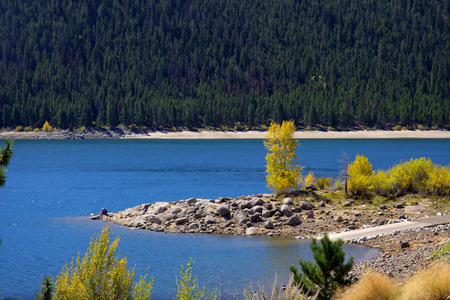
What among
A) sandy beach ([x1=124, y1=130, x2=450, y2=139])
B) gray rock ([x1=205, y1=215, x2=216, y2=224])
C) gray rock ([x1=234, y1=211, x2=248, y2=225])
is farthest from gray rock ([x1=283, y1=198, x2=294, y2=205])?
sandy beach ([x1=124, y1=130, x2=450, y2=139])

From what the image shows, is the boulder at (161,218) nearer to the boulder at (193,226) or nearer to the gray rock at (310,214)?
the boulder at (193,226)

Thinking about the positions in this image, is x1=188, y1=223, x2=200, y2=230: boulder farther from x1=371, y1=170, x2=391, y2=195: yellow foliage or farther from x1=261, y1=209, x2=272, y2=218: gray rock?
x1=371, y1=170, x2=391, y2=195: yellow foliage

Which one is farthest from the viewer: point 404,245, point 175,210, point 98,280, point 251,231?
point 175,210

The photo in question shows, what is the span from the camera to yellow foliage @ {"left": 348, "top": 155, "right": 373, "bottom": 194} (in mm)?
39531

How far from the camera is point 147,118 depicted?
18100 cm

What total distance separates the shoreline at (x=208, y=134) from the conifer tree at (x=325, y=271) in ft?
481

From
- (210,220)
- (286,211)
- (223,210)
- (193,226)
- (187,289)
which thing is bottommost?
(193,226)

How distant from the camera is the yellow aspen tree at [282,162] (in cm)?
4106

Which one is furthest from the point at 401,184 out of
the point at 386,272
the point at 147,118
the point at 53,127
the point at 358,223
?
the point at 53,127

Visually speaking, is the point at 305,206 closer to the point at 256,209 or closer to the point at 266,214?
the point at 266,214

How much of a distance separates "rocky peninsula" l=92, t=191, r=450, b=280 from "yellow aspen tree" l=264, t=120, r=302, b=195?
3.94ft

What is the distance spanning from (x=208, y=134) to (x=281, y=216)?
135 meters

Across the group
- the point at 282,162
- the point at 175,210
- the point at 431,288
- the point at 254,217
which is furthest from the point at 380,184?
the point at 431,288

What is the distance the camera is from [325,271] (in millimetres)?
15672
